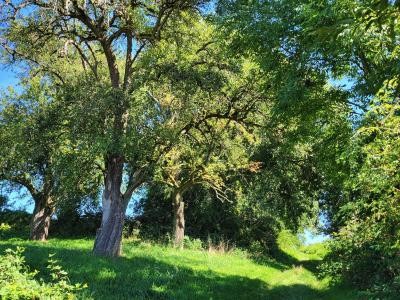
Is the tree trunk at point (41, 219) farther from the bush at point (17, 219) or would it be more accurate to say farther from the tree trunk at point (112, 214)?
the tree trunk at point (112, 214)

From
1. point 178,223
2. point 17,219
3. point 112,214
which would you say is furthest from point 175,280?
point 17,219

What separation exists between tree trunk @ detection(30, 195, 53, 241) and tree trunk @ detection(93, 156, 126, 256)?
1516 cm

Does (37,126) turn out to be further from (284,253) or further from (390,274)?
(284,253)

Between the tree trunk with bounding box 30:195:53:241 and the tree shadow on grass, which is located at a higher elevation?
the tree trunk with bounding box 30:195:53:241

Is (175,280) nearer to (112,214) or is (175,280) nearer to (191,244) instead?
(112,214)

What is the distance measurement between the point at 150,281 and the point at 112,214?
6141mm

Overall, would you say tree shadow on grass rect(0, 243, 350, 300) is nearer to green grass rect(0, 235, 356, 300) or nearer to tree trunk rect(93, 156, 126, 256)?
green grass rect(0, 235, 356, 300)

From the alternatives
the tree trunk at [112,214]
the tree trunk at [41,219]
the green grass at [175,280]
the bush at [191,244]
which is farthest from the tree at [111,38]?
the tree trunk at [41,219]

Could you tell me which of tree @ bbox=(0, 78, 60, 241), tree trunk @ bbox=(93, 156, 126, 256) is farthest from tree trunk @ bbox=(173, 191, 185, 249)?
tree trunk @ bbox=(93, 156, 126, 256)

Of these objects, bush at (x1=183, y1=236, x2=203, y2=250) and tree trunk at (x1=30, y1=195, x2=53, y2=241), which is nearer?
bush at (x1=183, y1=236, x2=203, y2=250)

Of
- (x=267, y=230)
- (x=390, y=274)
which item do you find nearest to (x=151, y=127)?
(x=390, y=274)

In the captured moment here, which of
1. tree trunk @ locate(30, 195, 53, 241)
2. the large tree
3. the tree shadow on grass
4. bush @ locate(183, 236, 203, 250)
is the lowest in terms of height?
the tree shadow on grass

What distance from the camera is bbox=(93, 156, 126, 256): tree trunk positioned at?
18.2 m

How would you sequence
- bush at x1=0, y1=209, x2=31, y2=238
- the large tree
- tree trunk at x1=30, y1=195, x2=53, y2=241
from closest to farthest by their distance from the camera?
the large tree → tree trunk at x1=30, y1=195, x2=53, y2=241 → bush at x1=0, y1=209, x2=31, y2=238
